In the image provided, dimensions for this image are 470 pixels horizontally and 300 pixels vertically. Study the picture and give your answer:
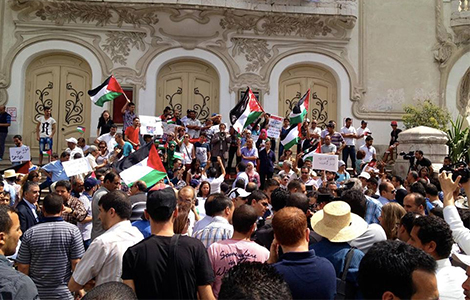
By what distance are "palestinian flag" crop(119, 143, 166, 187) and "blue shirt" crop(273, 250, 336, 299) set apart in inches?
160

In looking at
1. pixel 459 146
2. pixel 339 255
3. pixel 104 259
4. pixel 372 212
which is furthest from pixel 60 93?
pixel 339 255

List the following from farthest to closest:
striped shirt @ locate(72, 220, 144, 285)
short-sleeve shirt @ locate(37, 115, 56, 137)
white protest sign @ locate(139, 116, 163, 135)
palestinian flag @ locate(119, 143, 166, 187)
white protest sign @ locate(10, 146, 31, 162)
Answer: short-sleeve shirt @ locate(37, 115, 56, 137), white protest sign @ locate(139, 116, 163, 135), white protest sign @ locate(10, 146, 31, 162), palestinian flag @ locate(119, 143, 166, 187), striped shirt @ locate(72, 220, 144, 285)

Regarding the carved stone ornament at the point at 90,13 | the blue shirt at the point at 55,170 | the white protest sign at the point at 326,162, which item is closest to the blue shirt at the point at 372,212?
the white protest sign at the point at 326,162

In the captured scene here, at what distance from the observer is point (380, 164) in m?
12.8

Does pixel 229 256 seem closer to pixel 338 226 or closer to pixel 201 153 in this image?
pixel 338 226

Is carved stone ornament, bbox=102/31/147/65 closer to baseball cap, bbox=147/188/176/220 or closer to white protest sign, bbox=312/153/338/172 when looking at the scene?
white protest sign, bbox=312/153/338/172

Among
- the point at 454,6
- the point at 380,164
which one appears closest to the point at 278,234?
the point at 380,164

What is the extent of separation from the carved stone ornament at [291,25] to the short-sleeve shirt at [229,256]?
14615 mm

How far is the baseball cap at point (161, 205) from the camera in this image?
3.50 metres

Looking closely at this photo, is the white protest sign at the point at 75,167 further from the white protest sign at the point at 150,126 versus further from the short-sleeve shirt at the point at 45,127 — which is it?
the short-sleeve shirt at the point at 45,127

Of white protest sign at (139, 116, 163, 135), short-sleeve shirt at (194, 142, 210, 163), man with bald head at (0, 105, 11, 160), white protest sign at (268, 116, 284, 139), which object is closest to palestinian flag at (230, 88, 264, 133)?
white protest sign at (268, 116, 284, 139)

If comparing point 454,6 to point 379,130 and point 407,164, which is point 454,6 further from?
point 407,164

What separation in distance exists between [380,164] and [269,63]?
6.90m

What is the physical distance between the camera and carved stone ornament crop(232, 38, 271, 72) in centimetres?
1805
